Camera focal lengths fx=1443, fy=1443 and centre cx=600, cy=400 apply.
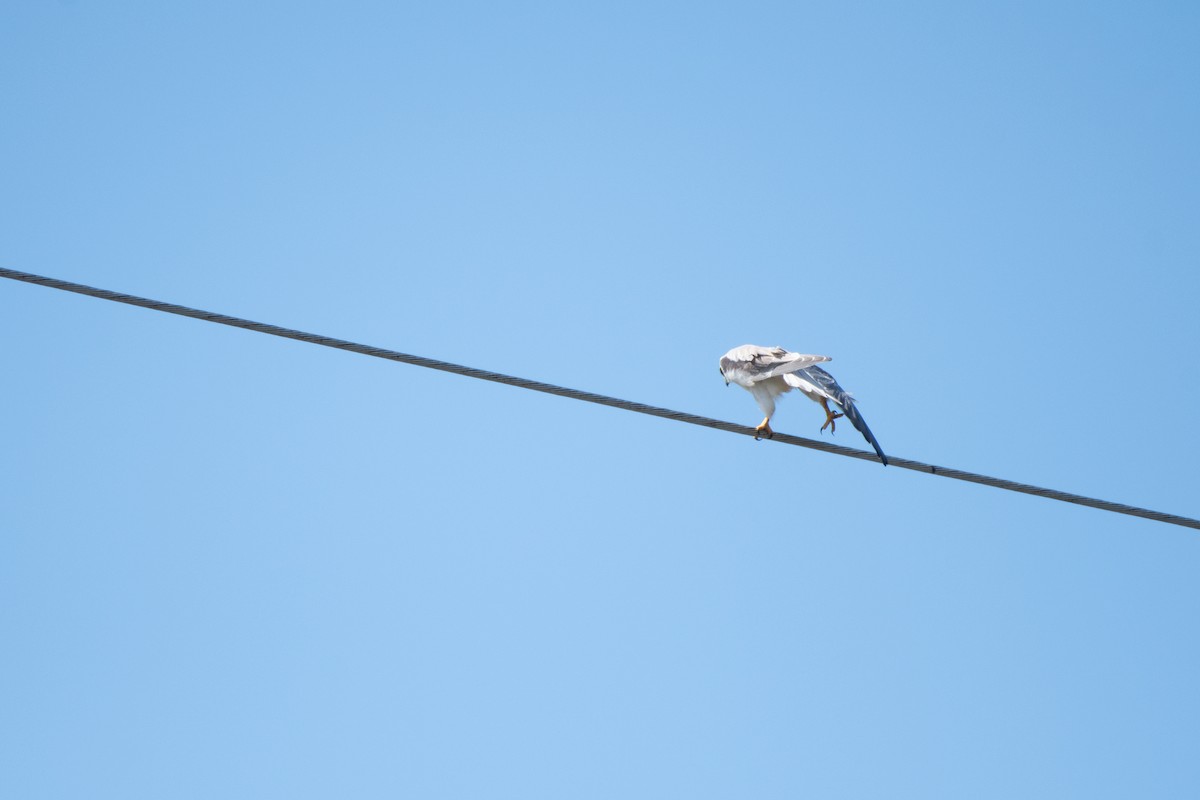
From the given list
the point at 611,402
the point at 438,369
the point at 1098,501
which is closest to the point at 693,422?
the point at 611,402

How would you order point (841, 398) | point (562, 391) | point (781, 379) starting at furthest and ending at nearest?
point (781, 379), point (841, 398), point (562, 391)

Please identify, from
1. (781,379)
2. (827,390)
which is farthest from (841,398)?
(781,379)

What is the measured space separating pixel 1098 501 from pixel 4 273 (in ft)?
21.9

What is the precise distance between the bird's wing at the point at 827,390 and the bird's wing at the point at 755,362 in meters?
0.17

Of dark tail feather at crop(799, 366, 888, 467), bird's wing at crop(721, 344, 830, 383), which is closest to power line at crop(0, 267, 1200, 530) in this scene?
dark tail feather at crop(799, 366, 888, 467)

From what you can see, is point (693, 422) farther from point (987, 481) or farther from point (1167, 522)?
point (1167, 522)

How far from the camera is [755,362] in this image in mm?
13070

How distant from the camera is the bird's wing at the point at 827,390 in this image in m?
10.9

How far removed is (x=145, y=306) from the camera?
27.5 ft

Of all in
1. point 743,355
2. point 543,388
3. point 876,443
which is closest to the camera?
point 543,388

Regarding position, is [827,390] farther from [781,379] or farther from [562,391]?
[562,391]

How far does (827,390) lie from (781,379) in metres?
1.20

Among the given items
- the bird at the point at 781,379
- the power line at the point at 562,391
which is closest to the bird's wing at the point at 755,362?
the bird at the point at 781,379

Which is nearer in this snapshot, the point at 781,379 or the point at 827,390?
A: the point at 827,390
